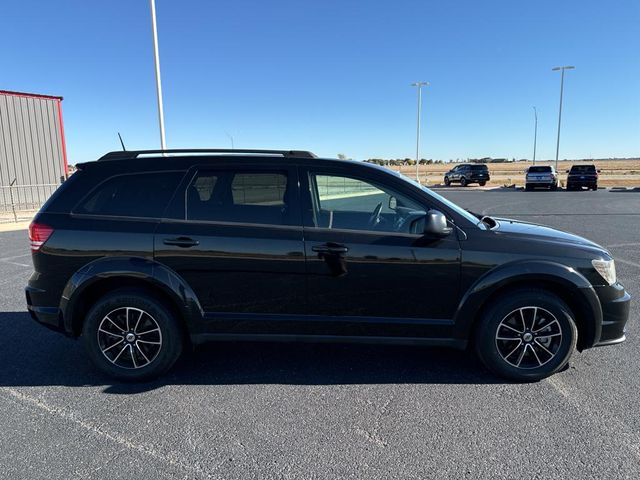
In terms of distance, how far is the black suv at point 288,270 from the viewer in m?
3.34

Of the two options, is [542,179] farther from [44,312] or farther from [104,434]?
[104,434]

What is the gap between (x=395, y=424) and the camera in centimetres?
292

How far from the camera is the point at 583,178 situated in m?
30.2

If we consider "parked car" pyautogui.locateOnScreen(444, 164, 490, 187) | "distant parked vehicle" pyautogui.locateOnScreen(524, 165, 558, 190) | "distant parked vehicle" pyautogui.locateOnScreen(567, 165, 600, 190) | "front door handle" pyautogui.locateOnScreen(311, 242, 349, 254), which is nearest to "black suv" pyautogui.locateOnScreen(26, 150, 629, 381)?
"front door handle" pyautogui.locateOnScreen(311, 242, 349, 254)

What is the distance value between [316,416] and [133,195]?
7.32 feet

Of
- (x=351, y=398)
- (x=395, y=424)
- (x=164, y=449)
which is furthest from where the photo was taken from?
(x=351, y=398)

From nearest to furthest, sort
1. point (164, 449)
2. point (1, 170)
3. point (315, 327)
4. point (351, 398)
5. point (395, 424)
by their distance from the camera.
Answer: point (164, 449) < point (395, 424) < point (351, 398) < point (315, 327) < point (1, 170)

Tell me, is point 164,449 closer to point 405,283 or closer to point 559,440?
point 405,283

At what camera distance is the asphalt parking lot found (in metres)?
2.51

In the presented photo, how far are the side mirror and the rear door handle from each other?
1.74 meters

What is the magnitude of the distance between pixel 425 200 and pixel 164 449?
2495 millimetres

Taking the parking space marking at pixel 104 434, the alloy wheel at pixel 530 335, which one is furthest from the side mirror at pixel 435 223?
the parking space marking at pixel 104 434

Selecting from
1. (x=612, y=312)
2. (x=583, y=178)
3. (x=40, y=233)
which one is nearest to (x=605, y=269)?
(x=612, y=312)

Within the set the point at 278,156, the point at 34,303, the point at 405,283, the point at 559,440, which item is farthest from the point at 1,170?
the point at 559,440
